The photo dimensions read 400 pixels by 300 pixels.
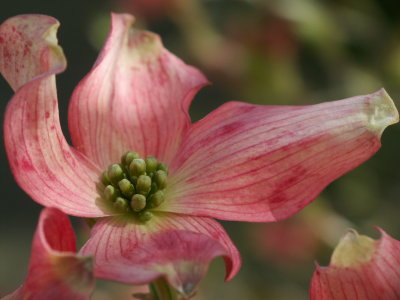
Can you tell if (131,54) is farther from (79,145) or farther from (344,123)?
(344,123)

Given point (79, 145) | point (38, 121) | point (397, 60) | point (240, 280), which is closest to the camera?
point (38, 121)

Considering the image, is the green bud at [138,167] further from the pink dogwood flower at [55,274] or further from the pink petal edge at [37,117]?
the pink dogwood flower at [55,274]

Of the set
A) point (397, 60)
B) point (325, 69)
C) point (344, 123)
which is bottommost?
point (325, 69)

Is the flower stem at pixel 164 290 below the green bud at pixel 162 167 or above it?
below

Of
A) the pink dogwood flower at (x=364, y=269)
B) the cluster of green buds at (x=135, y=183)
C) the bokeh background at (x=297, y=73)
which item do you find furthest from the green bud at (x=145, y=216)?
the bokeh background at (x=297, y=73)

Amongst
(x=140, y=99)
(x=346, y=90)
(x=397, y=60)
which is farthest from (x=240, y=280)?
(x=140, y=99)

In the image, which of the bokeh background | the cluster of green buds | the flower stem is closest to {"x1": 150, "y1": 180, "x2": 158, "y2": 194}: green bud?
the cluster of green buds

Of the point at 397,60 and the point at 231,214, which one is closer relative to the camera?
the point at 231,214

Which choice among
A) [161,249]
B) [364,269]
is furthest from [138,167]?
[364,269]
